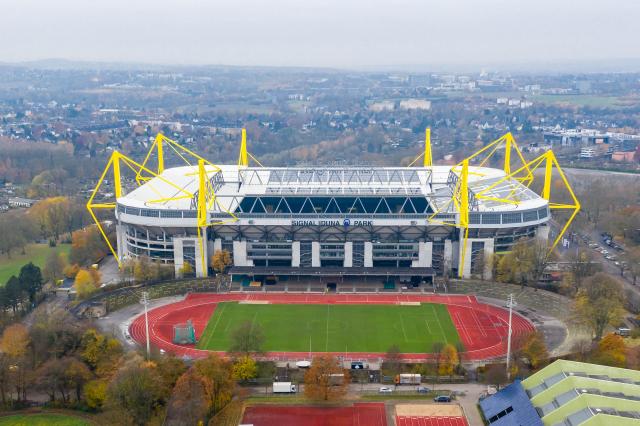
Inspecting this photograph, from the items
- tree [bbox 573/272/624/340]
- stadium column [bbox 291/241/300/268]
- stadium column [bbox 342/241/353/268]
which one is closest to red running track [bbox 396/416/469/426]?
tree [bbox 573/272/624/340]

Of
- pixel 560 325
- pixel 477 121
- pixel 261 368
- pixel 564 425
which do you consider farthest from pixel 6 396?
pixel 477 121

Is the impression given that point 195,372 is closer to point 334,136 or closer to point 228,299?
point 228,299

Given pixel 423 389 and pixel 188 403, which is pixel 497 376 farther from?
pixel 188 403

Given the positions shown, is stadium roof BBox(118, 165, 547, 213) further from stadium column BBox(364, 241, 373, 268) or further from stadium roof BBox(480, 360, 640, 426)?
stadium roof BBox(480, 360, 640, 426)

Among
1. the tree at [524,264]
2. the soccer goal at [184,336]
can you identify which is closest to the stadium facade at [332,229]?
the tree at [524,264]

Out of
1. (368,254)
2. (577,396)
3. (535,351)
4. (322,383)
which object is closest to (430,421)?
(322,383)
